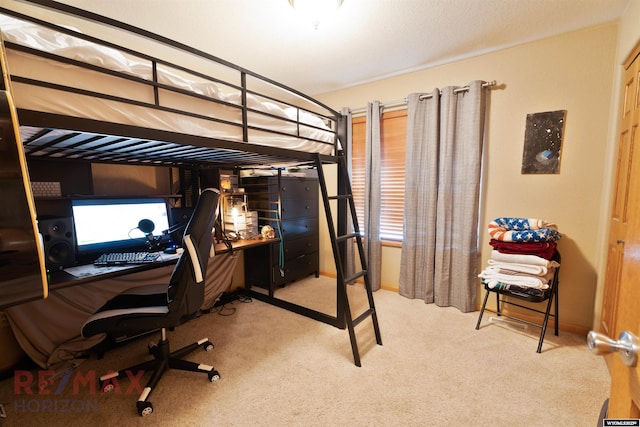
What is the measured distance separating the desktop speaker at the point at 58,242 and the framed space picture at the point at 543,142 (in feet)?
11.6

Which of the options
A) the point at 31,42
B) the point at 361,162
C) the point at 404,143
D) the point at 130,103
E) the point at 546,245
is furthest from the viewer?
the point at 361,162

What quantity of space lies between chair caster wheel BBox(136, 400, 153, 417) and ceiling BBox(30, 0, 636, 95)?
8.08ft

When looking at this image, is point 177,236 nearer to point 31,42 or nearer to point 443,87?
point 31,42

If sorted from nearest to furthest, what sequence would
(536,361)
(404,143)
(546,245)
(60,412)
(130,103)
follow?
(130,103), (60,412), (536,361), (546,245), (404,143)

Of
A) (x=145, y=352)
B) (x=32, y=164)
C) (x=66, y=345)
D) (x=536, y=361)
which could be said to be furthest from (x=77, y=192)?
(x=536, y=361)

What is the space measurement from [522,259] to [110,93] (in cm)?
279

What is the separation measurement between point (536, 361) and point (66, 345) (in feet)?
10.9

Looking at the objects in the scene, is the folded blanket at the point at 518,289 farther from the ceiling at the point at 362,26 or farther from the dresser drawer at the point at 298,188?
the dresser drawer at the point at 298,188

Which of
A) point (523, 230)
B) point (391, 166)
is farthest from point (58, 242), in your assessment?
point (523, 230)

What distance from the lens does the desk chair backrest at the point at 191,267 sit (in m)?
1.50

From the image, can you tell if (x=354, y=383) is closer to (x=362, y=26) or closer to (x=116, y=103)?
(x=116, y=103)

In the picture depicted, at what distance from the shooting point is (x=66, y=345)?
1.92m

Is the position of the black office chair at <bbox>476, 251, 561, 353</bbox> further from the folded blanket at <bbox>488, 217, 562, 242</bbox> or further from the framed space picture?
the framed space picture

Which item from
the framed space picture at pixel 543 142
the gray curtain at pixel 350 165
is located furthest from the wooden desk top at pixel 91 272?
the framed space picture at pixel 543 142
